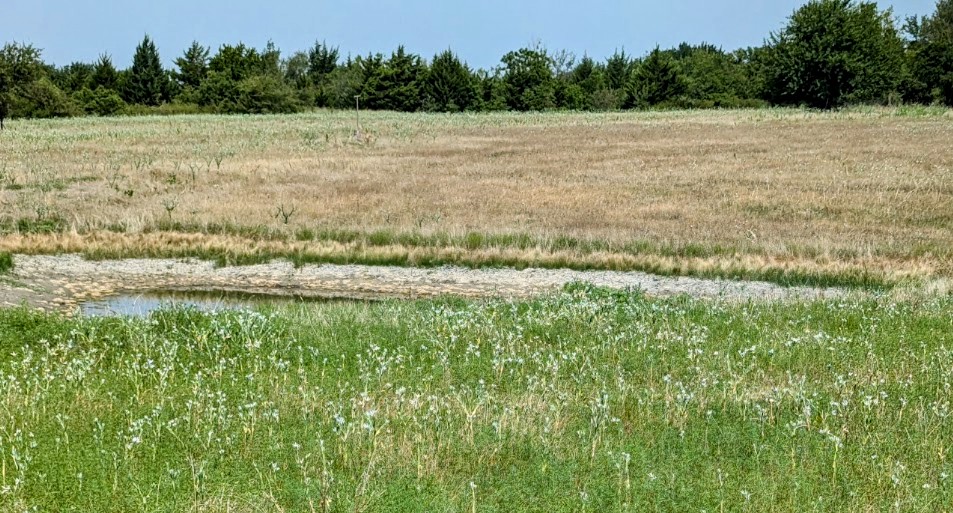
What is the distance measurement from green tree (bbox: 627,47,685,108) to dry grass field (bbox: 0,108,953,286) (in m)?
54.9

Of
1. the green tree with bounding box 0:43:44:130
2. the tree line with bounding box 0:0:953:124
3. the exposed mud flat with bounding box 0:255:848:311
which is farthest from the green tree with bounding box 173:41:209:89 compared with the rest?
the exposed mud flat with bounding box 0:255:848:311

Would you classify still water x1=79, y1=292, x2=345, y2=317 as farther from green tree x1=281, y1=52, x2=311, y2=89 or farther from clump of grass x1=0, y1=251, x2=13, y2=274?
green tree x1=281, y1=52, x2=311, y2=89

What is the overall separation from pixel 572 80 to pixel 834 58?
53.6 m

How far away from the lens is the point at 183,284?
2316 cm

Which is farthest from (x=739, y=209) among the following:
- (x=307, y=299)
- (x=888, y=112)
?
(x=888, y=112)

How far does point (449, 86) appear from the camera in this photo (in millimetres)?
114188

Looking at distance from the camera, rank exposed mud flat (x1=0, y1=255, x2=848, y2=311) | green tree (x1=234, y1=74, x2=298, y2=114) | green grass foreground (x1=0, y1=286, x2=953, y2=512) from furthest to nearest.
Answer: green tree (x1=234, y1=74, x2=298, y2=114) → exposed mud flat (x1=0, y1=255, x2=848, y2=311) → green grass foreground (x1=0, y1=286, x2=953, y2=512)

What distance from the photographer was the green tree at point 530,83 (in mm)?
116688

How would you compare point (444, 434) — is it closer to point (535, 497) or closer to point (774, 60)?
point (535, 497)

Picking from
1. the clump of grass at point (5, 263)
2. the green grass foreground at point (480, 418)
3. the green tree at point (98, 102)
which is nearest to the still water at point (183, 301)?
the clump of grass at point (5, 263)

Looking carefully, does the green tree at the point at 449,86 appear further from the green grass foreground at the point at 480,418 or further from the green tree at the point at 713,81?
the green grass foreground at the point at 480,418

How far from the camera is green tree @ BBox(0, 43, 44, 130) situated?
2687 inches

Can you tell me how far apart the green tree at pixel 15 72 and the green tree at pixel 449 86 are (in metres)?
52.1

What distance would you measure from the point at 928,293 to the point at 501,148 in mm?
38904
